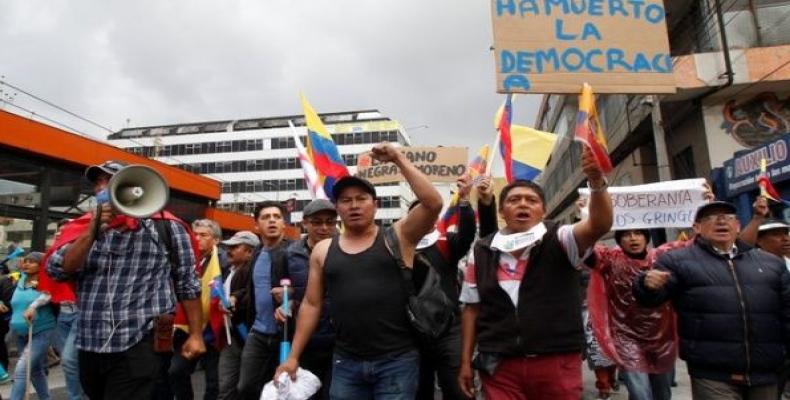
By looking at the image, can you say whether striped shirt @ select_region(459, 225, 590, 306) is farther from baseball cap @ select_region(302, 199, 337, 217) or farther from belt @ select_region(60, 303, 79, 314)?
belt @ select_region(60, 303, 79, 314)

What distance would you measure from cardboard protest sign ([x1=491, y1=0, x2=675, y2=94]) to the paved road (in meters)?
3.69

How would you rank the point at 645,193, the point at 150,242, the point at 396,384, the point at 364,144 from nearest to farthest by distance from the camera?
1. the point at 396,384
2. the point at 150,242
3. the point at 645,193
4. the point at 364,144

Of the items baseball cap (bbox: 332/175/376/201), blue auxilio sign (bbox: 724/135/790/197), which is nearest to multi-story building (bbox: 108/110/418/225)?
blue auxilio sign (bbox: 724/135/790/197)

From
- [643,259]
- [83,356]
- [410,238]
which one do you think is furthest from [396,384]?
[643,259]

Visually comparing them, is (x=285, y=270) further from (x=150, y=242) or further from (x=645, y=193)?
(x=645, y=193)

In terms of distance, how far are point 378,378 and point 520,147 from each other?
2.94m

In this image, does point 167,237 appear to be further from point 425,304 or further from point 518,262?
point 518,262

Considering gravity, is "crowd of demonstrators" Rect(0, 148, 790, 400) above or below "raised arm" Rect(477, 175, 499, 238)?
below

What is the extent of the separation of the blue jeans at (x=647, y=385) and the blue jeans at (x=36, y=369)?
5057 millimetres

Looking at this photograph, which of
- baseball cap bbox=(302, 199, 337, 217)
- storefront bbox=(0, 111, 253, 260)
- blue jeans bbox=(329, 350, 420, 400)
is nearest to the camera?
blue jeans bbox=(329, 350, 420, 400)

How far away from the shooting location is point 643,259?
4648 mm

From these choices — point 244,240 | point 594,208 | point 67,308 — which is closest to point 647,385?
point 594,208

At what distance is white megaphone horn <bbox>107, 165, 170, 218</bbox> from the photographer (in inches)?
110

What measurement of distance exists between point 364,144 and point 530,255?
57181 millimetres
